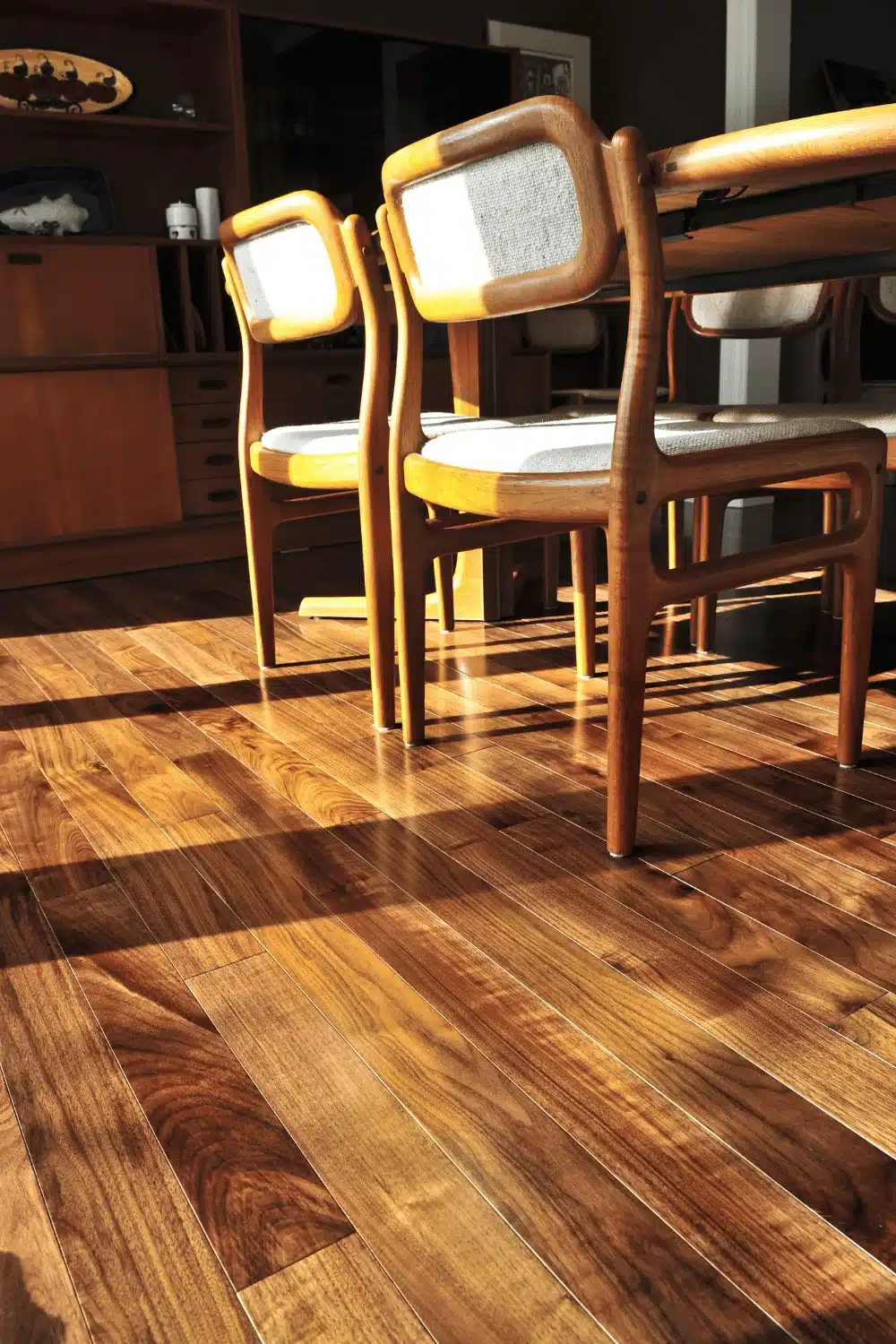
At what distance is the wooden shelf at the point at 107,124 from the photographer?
313 cm

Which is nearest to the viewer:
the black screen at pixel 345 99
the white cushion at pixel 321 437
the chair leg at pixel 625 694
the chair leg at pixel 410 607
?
the chair leg at pixel 625 694

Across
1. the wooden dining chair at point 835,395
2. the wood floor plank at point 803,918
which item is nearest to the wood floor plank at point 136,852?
the wood floor plank at point 803,918

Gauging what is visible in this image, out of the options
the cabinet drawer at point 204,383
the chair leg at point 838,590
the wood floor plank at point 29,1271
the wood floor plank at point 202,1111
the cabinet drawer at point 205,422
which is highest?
the cabinet drawer at point 204,383

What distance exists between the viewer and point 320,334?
170cm

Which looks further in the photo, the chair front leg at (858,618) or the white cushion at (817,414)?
the white cushion at (817,414)

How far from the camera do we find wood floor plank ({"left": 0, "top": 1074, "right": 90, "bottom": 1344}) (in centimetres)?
67

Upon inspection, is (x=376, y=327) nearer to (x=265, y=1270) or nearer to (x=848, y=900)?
(x=848, y=900)

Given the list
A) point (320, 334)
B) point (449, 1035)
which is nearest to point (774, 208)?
point (320, 334)

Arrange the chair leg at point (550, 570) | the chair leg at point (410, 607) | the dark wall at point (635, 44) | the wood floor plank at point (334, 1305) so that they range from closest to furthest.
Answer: the wood floor plank at point (334, 1305), the chair leg at point (410, 607), the chair leg at point (550, 570), the dark wall at point (635, 44)

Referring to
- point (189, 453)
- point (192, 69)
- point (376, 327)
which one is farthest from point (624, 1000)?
point (192, 69)

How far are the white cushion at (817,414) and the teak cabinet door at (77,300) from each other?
192 cm

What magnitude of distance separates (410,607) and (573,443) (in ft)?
1.33

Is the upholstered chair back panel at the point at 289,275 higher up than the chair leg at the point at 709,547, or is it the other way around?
the upholstered chair back panel at the point at 289,275

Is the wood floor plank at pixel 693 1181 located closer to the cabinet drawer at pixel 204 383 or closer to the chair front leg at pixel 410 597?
the chair front leg at pixel 410 597
